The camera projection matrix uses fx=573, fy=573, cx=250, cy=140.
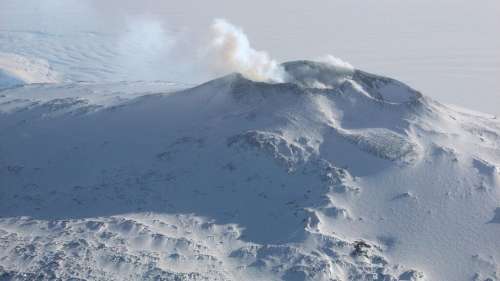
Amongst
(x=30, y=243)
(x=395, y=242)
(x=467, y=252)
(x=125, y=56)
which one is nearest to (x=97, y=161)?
(x=30, y=243)

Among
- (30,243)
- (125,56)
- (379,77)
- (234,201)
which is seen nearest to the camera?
(30,243)

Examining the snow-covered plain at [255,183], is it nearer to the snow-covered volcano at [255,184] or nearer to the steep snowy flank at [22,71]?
the snow-covered volcano at [255,184]

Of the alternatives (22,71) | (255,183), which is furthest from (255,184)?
(22,71)

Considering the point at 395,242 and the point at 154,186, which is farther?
the point at 154,186

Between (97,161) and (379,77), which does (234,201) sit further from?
(379,77)

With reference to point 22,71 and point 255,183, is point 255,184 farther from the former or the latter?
point 22,71

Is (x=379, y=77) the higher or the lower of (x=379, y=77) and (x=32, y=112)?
the higher

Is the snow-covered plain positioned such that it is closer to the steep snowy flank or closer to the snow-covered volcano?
the snow-covered volcano
